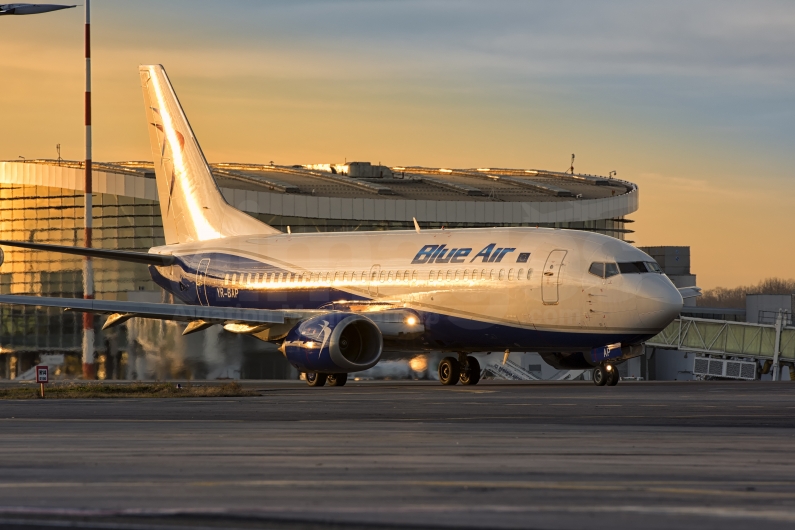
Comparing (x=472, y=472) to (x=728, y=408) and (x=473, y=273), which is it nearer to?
(x=728, y=408)

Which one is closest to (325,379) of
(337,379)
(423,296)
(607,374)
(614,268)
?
(337,379)

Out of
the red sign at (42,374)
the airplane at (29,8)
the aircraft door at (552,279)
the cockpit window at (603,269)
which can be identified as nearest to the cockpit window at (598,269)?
the cockpit window at (603,269)

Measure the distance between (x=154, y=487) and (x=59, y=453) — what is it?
3.43 meters

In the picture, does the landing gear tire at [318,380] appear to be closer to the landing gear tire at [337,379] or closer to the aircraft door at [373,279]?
the landing gear tire at [337,379]

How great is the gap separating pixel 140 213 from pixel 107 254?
2288 cm

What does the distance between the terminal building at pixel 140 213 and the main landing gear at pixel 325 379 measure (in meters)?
11.4

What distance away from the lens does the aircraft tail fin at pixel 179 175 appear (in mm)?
41875

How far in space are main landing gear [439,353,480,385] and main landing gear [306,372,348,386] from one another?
2.62 metres

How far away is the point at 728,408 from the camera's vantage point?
21094mm

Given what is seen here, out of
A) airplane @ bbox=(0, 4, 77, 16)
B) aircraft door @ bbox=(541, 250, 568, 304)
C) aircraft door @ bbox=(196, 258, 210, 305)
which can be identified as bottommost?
aircraft door @ bbox=(196, 258, 210, 305)

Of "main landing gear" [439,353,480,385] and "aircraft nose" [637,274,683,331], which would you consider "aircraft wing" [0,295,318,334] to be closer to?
"main landing gear" [439,353,480,385]

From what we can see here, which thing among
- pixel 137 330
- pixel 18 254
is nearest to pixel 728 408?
pixel 137 330

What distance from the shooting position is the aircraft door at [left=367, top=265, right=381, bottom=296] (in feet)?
112

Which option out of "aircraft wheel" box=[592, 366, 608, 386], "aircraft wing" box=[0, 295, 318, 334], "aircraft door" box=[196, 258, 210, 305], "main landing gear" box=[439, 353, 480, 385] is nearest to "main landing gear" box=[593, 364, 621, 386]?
"aircraft wheel" box=[592, 366, 608, 386]
